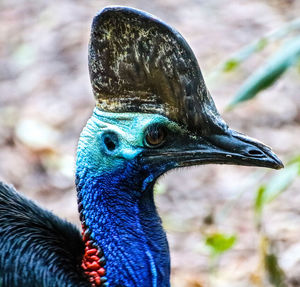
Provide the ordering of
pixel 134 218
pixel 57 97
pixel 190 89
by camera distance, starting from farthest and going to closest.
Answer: pixel 57 97
pixel 134 218
pixel 190 89

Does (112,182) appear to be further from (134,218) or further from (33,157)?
(33,157)

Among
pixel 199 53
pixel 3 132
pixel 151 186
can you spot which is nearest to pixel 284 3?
pixel 199 53

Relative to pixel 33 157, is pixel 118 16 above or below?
below

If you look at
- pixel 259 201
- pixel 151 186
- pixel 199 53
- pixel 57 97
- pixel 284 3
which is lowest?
pixel 151 186

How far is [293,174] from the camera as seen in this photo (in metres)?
3.55

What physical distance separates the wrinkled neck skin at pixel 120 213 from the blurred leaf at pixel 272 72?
0.78 metres

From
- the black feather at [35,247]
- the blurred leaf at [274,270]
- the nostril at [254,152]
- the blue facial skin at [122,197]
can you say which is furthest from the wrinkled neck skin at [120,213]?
the blurred leaf at [274,270]

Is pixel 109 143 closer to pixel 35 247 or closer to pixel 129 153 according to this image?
pixel 129 153

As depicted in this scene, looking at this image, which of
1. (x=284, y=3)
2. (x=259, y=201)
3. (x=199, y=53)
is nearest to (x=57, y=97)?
(x=199, y=53)

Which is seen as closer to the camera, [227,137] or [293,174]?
[227,137]

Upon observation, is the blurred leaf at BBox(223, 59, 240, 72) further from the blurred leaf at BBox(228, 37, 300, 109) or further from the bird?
the bird

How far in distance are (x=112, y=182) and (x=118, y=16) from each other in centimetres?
54

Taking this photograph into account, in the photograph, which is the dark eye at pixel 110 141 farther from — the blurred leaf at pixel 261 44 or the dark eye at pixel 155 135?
the blurred leaf at pixel 261 44

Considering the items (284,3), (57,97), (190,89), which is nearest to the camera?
(190,89)
